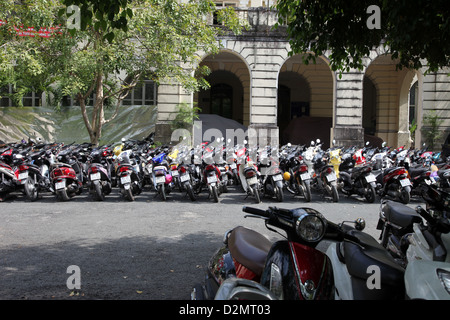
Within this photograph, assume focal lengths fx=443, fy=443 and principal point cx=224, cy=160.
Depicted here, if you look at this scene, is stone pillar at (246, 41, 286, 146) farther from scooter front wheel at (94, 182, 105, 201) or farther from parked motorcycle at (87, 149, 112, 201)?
scooter front wheel at (94, 182, 105, 201)

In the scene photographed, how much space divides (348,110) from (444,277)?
16463 mm

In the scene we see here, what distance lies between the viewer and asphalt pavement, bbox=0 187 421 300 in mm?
4289

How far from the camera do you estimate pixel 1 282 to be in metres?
4.40

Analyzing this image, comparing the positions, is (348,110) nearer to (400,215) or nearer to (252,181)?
(252,181)

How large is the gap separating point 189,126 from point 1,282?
13645mm

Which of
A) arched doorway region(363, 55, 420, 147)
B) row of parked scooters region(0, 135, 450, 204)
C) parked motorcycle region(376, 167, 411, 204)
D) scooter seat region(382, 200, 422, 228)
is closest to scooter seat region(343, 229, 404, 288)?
scooter seat region(382, 200, 422, 228)

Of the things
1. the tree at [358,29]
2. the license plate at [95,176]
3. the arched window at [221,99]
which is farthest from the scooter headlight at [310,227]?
the arched window at [221,99]

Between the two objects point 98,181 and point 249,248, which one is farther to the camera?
point 98,181

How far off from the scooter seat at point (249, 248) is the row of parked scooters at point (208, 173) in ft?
18.9

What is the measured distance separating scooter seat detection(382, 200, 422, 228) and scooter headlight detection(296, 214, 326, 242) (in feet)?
7.69

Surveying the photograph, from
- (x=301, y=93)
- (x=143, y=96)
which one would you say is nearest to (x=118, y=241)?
(x=143, y=96)

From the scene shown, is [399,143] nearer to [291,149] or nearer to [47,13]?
[291,149]

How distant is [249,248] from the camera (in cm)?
302

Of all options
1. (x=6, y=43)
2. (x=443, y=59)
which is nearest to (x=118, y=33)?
(x=6, y=43)
